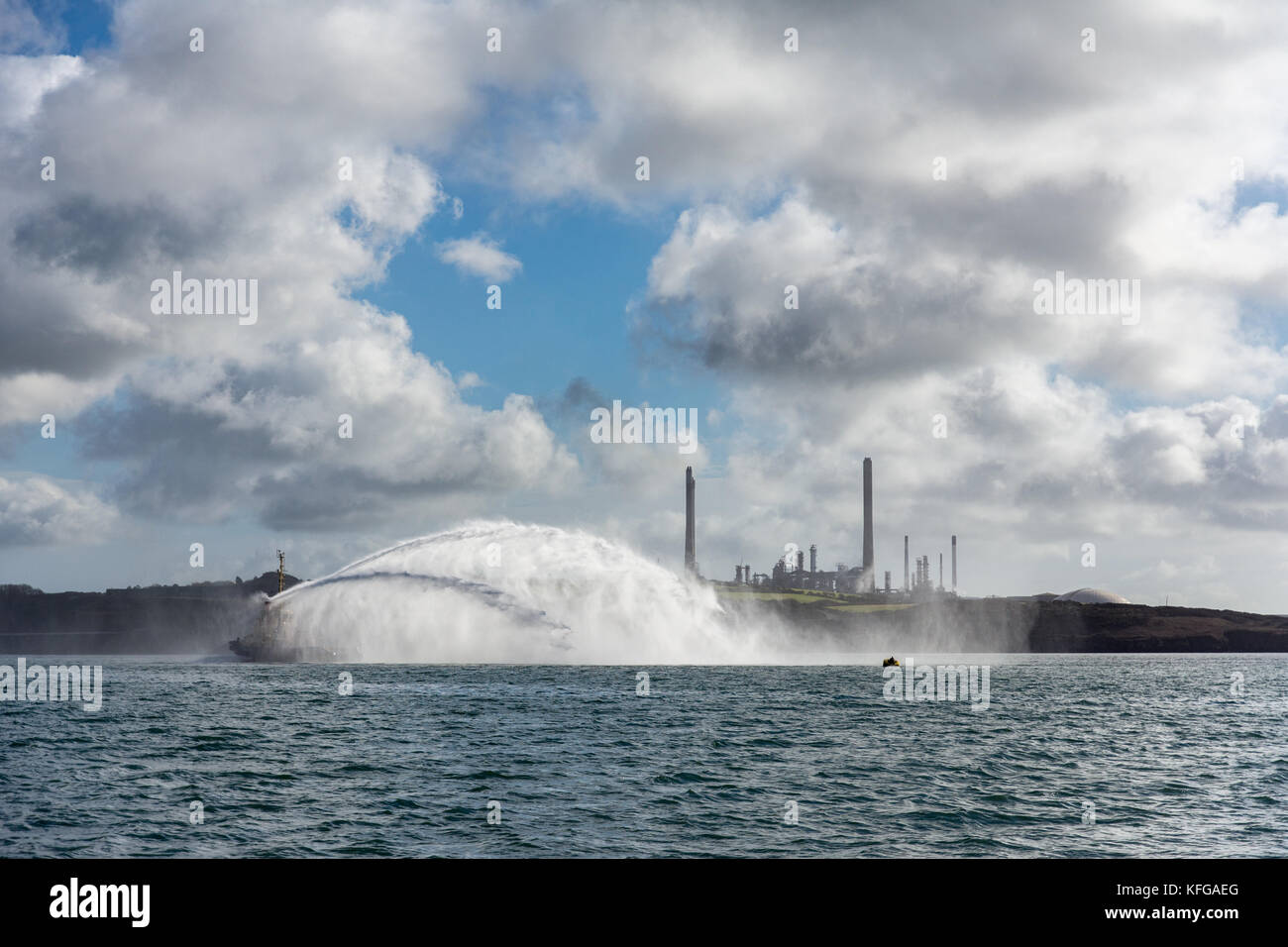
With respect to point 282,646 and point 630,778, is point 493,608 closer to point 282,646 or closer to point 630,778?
point 282,646

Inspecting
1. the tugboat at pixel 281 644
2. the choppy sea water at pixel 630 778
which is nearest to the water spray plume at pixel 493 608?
the tugboat at pixel 281 644

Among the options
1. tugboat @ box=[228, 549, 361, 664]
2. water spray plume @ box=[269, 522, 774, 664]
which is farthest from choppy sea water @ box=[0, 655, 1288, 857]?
tugboat @ box=[228, 549, 361, 664]

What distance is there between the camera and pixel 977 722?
57.8 metres

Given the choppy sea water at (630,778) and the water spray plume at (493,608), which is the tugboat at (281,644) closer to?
the water spray plume at (493,608)

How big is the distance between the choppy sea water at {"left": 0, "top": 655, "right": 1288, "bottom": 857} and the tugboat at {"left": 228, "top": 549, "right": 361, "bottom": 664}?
41122 mm

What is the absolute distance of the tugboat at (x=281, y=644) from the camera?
111188mm

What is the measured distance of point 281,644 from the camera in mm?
111875

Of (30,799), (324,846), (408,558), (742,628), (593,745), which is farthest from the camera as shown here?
(742,628)

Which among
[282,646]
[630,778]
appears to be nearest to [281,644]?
[282,646]

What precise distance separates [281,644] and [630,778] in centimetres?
8753
